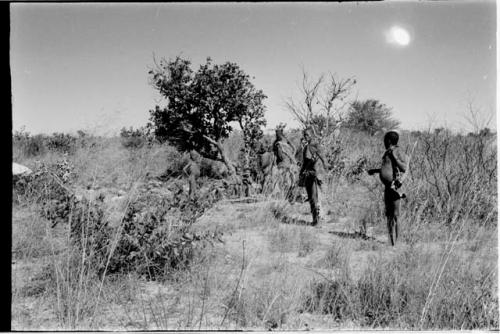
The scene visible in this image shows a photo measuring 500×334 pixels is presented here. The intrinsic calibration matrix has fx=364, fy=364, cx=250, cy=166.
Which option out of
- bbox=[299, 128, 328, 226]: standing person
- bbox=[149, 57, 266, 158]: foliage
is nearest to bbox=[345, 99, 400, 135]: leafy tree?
→ bbox=[149, 57, 266, 158]: foliage

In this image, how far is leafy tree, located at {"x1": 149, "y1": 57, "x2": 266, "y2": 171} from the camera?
380 inches

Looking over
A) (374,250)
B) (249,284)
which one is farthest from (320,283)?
(374,250)

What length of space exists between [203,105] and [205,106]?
2.6 inches

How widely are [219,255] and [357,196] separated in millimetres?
4985

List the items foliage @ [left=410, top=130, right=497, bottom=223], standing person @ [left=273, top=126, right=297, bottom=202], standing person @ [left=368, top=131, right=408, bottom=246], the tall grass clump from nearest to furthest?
the tall grass clump, standing person @ [left=368, top=131, right=408, bottom=246], foliage @ [left=410, top=130, right=497, bottom=223], standing person @ [left=273, top=126, right=297, bottom=202]

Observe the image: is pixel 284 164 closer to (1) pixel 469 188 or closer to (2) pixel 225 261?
(1) pixel 469 188

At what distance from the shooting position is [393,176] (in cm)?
458

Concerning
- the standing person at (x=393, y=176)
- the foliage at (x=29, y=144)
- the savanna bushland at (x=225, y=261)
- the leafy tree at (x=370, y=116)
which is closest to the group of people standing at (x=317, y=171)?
the standing person at (x=393, y=176)

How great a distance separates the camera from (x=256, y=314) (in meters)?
2.79

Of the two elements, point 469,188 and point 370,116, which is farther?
point 370,116

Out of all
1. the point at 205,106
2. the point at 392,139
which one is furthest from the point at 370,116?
the point at 392,139

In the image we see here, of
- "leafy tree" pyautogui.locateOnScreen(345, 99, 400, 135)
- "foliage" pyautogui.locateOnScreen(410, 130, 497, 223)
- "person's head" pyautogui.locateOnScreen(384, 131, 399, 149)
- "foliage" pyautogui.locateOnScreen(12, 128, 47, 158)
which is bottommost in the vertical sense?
"foliage" pyautogui.locateOnScreen(410, 130, 497, 223)

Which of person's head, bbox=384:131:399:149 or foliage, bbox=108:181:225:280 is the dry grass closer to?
foliage, bbox=108:181:225:280

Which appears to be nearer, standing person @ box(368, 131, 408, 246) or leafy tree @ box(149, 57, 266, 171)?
standing person @ box(368, 131, 408, 246)
